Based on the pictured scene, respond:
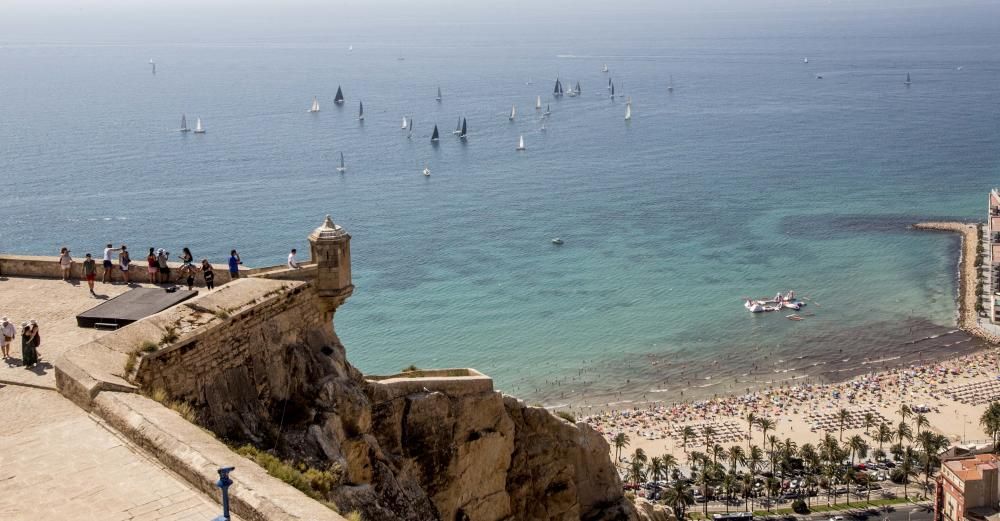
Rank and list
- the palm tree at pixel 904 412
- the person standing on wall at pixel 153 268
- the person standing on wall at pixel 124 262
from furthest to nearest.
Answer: the palm tree at pixel 904 412 < the person standing on wall at pixel 124 262 < the person standing on wall at pixel 153 268

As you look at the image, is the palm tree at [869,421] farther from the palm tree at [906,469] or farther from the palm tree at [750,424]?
the palm tree at [750,424]

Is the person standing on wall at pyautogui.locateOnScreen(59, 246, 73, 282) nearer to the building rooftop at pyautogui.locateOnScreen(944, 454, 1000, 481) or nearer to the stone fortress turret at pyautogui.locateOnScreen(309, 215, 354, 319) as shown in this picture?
the stone fortress turret at pyautogui.locateOnScreen(309, 215, 354, 319)

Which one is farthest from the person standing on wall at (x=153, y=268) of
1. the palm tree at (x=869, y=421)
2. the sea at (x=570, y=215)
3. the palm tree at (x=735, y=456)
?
the palm tree at (x=869, y=421)

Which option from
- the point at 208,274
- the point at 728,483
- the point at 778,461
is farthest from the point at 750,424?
the point at 208,274

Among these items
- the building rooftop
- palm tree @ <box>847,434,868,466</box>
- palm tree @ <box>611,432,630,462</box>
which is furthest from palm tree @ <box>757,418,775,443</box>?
the building rooftop

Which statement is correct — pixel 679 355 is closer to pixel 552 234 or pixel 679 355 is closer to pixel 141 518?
pixel 552 234

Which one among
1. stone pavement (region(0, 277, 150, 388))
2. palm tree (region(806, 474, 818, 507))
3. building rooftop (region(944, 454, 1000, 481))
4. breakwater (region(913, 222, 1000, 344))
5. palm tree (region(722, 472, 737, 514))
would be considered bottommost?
palm tree (region(806, 474, 818, 507))

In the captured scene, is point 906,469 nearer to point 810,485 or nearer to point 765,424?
point 810,485
